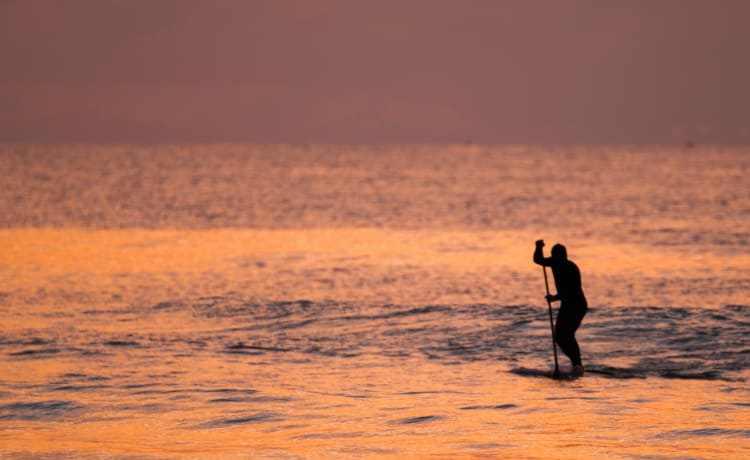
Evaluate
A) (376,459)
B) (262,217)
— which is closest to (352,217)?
(262,217)

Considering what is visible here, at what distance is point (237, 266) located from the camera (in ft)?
97.6

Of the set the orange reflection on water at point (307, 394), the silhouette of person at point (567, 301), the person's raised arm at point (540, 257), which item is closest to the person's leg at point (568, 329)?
the silhouette of person at point (567, 301)

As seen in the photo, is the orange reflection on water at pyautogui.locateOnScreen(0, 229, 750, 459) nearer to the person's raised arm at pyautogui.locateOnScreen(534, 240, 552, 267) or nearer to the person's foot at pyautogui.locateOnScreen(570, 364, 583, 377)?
the person's foot at pyautogui.locateOnScreen(570, 364, 583, 377)

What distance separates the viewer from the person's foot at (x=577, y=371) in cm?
1459

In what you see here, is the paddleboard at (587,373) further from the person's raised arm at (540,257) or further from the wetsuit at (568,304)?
the person's raised arm at (540,257)

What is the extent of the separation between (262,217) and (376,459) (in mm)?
43954

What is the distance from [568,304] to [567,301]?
0.15ft

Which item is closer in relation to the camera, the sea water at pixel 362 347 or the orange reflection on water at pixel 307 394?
the orange reflection on water at pixel 307 394

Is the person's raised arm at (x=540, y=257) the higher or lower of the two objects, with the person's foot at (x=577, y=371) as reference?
higher

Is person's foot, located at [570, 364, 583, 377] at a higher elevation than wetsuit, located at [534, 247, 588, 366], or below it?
below

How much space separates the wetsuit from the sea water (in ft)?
1.54

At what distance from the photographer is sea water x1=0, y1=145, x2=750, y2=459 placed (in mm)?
10836

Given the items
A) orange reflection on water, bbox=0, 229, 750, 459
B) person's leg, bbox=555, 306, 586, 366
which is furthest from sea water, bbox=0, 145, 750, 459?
person's leg, bbox=555, 306, 586, 366

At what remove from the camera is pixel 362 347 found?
1719 cm
